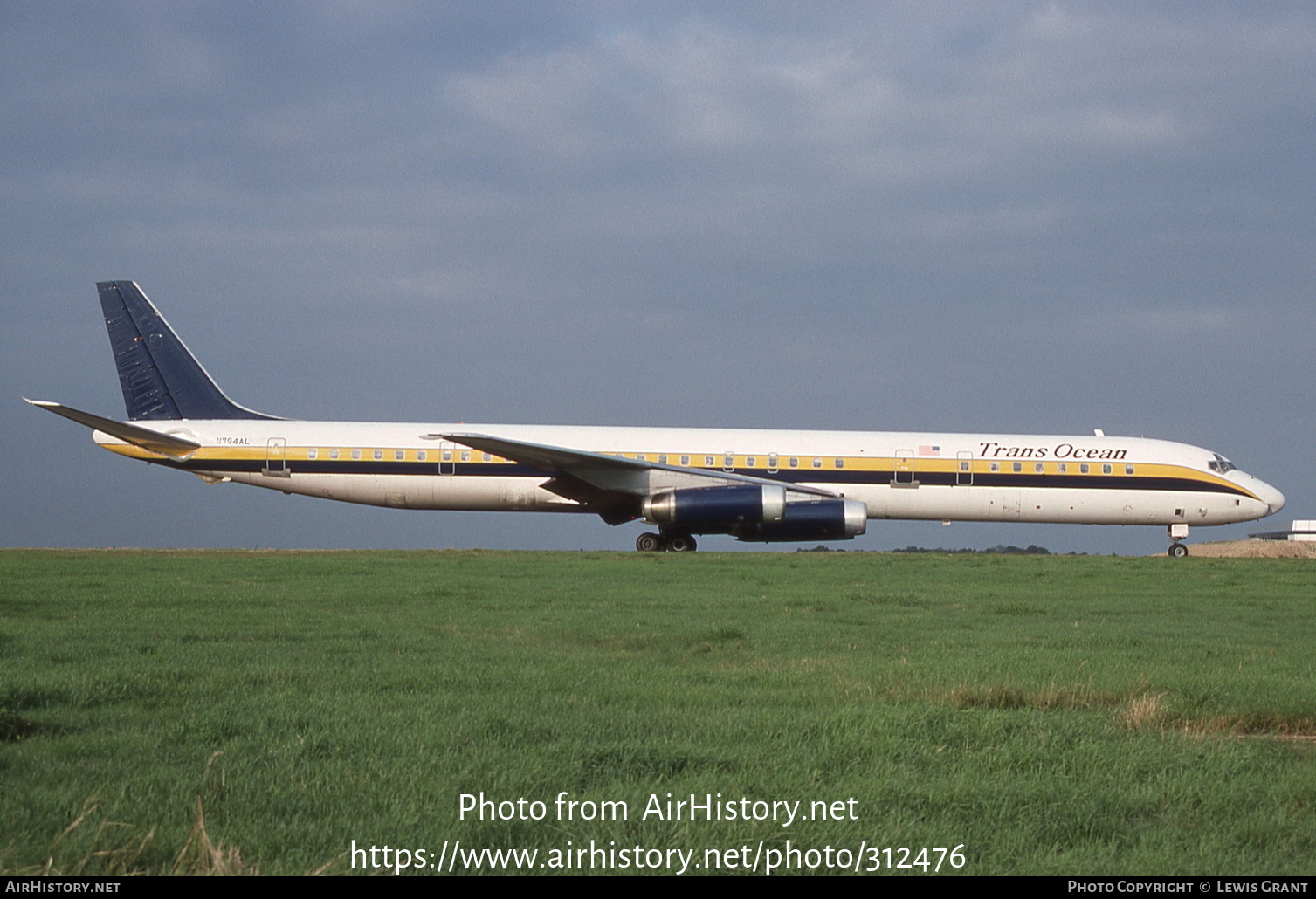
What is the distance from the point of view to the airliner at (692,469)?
84.0ft

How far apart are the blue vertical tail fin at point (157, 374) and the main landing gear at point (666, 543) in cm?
1027

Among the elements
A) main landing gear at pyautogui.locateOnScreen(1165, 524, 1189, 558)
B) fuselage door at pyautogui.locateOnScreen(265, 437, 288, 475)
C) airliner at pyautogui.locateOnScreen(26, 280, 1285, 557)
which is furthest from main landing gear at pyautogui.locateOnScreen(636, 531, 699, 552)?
main landing gear at pyautogui.locateOnScreen(1165, 524, 1189, 558)

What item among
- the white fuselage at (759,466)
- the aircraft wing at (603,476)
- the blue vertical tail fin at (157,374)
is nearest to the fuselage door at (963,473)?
the white fuselage at (759,466)

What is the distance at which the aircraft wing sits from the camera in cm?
2353

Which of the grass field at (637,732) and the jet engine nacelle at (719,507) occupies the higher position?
the jet engine nacelle at (719,507)

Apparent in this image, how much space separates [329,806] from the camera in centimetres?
386

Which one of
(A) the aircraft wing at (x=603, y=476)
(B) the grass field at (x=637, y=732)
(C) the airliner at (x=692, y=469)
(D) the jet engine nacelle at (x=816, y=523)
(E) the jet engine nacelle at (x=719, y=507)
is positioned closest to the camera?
(B) the grass field at (x=637, y=732)

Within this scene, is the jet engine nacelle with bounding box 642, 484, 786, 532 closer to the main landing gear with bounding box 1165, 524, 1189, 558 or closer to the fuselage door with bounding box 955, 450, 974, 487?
the fuselage door with bounding box 955, 450, 974, 487

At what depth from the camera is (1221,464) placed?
27.2 metres

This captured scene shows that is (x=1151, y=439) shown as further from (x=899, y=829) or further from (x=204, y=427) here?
(x=899, y=829)

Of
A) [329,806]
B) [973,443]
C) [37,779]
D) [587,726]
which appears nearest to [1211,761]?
[587,726]

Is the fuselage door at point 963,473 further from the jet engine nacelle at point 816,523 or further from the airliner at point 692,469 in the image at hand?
the jet engine nacelle at point 816,523

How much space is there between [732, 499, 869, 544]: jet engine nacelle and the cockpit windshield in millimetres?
9894
